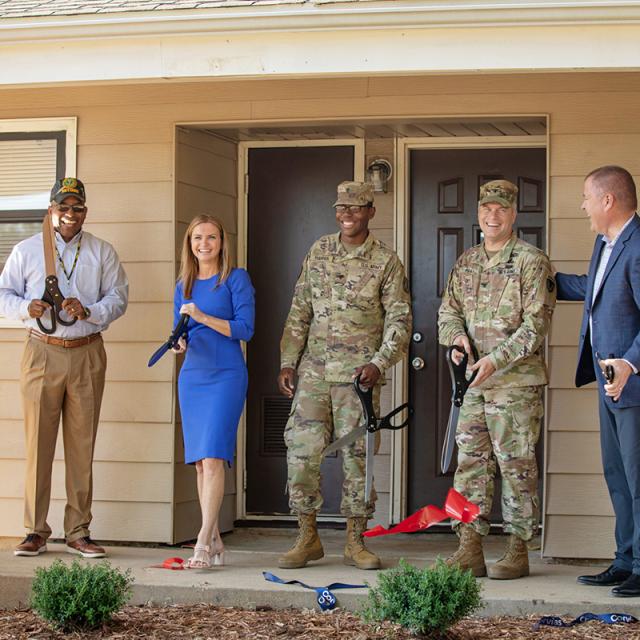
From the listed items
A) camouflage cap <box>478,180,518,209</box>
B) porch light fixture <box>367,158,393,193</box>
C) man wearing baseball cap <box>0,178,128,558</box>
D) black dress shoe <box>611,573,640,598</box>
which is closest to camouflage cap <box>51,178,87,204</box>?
man wearing baseball cap <box>0,178,128,558</box>

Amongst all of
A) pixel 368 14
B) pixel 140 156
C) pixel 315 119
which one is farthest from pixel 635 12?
pixel 140 156

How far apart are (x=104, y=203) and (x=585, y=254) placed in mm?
2515

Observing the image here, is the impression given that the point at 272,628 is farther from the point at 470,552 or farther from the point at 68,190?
the point at 68,190

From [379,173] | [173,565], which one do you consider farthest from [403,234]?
[173,565]

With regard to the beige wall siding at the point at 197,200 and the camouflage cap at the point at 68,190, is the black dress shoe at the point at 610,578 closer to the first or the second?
the beige wall siding at the point at 197,200

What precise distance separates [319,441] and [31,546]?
4.94ft

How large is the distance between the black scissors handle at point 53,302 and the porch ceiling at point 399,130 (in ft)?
4.25

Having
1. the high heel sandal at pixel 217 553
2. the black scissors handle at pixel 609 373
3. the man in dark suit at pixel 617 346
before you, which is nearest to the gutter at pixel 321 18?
the man in dark suit at pixel 617 346

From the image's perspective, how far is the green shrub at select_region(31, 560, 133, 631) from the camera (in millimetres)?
4379

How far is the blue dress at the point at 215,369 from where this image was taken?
5.47 meters

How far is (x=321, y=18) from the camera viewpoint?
4.79m

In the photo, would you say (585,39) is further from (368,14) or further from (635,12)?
(368,14)

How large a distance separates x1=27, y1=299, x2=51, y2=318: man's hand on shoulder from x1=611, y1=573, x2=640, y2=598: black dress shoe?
9.29ft

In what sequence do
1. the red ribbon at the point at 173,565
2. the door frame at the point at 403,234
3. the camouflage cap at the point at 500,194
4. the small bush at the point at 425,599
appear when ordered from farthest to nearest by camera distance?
the door frame at the point at 403,234 → the red ribbon at the point at 173,565 → the camouflage cap at the point at 500,194 → the small bush at the point at 425,599
